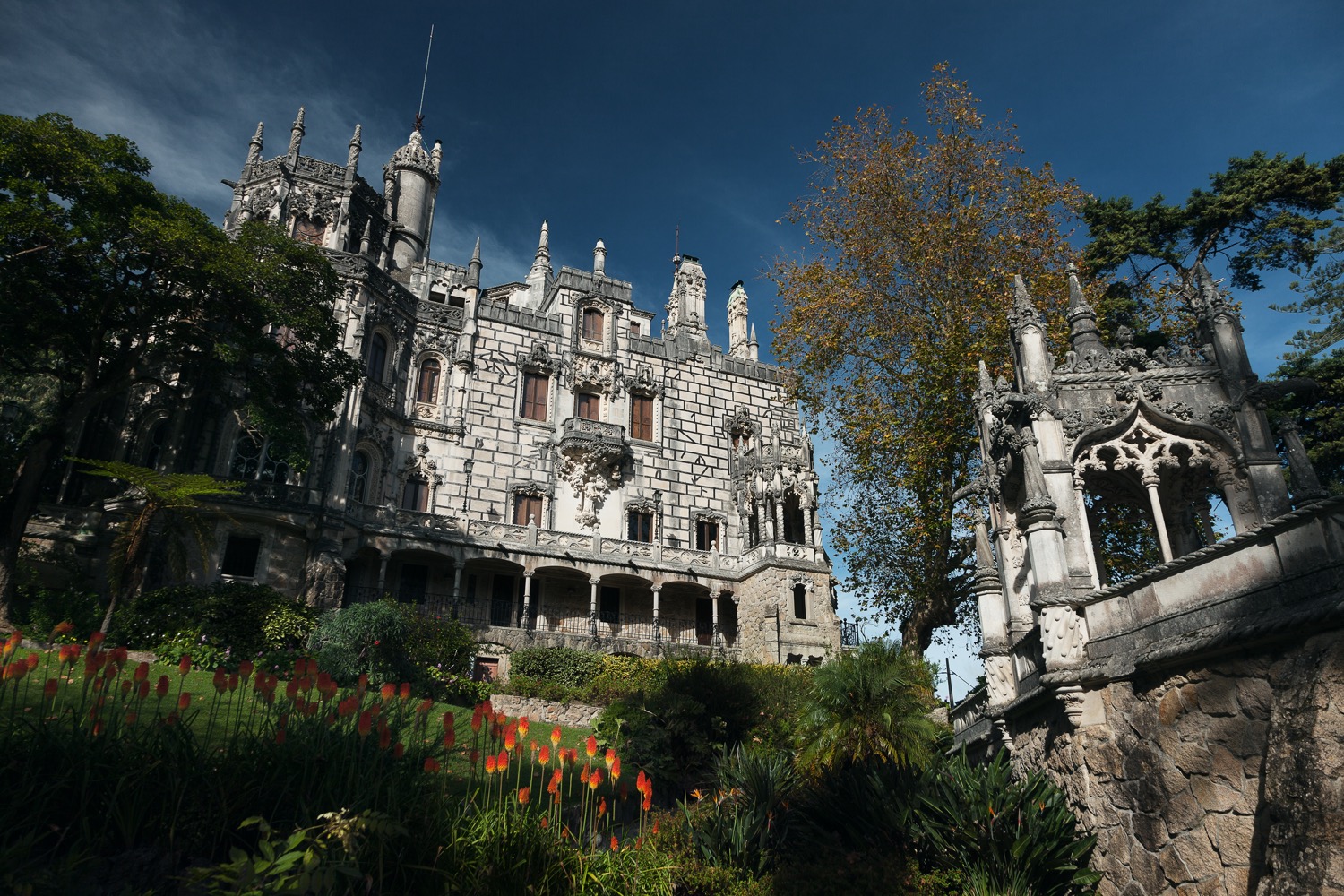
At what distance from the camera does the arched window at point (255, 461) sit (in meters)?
27.7

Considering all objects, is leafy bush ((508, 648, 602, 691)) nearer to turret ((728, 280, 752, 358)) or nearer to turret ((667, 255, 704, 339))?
turret ((728, 280, 752, 358))

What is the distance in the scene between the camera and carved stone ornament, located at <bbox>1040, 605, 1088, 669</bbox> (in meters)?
9.56

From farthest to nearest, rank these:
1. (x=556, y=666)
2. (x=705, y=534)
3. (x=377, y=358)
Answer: (x=705, y=534)
(x=377, y=358)
(x=556, y=666)

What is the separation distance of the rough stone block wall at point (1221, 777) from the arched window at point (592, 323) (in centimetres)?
3060

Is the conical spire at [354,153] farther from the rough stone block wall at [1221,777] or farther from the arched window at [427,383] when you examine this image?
the rough stone block wall at [1221,777]

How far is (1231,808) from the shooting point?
725 centimetres

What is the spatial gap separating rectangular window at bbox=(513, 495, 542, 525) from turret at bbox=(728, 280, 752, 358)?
1408 centimetres

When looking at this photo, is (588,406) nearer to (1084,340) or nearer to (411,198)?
(411,198)

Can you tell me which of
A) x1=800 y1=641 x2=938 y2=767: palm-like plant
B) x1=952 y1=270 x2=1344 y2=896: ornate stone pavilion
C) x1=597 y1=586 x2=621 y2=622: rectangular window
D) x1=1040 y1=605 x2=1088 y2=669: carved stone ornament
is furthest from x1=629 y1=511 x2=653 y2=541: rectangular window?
x1=1040 y1=605 x2=1088 y2=669: carved stone ornament

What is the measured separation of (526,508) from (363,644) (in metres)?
14.1

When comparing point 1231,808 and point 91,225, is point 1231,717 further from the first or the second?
point 91,225

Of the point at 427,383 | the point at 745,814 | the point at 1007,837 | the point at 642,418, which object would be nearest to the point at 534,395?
the point at 427,383

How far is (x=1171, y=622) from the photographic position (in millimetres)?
8352

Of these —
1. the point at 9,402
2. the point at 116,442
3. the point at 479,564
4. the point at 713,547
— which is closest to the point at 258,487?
the point at 116,442
